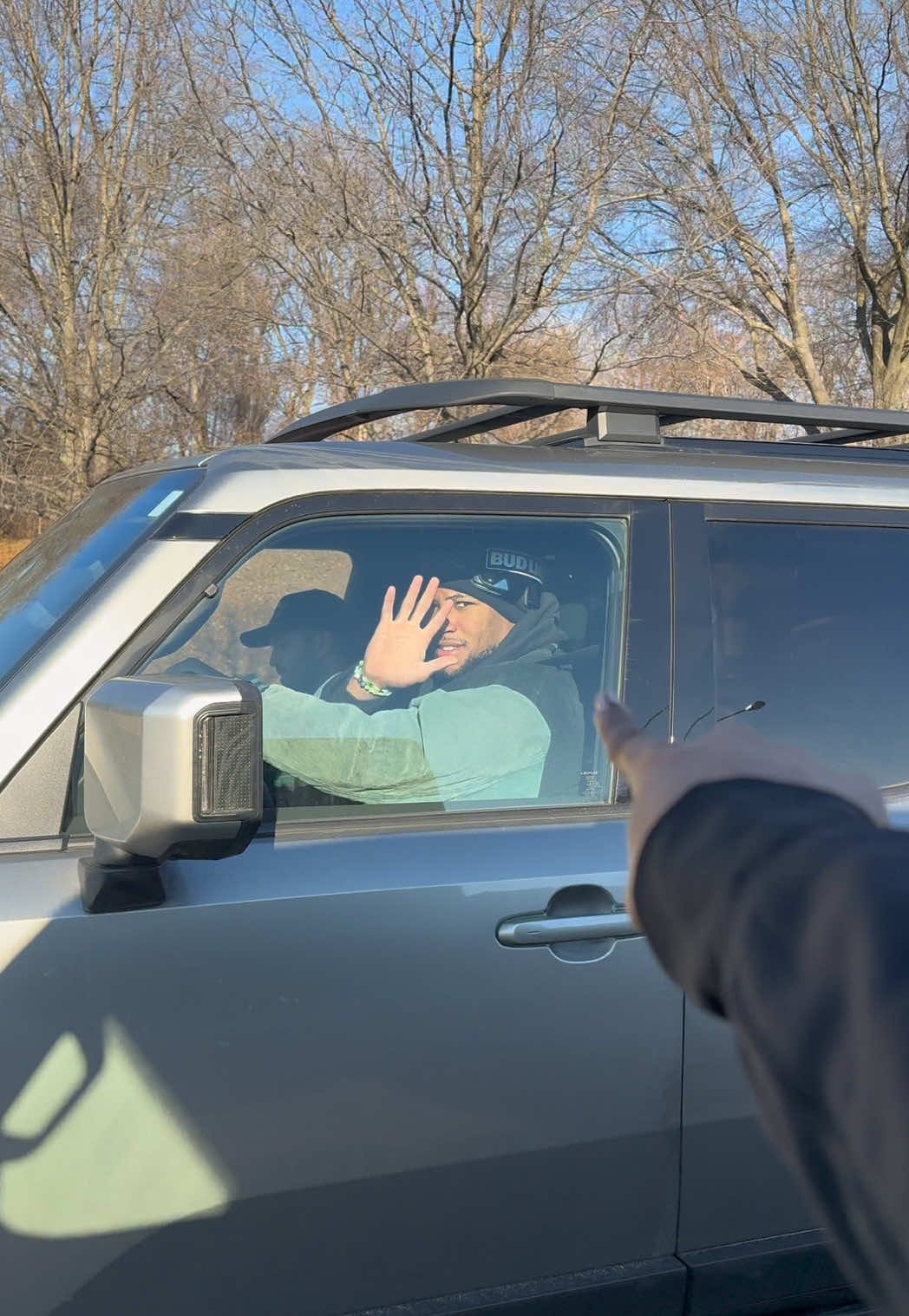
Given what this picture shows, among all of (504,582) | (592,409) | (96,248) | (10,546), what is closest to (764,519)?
(592,409)

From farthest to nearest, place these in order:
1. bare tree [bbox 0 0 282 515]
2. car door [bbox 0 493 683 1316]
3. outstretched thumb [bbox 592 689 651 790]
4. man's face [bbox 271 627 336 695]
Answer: bare tree [bbox 0 0 282 515] → man's face [bbox 271 627 336 695] → car door [bbox 0 493 683 1316] → outstretched thumb [bbox 592 689 651 790]

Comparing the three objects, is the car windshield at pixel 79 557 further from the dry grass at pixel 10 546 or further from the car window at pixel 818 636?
the dry grass at pixel 10 546

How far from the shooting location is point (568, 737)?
2400mm

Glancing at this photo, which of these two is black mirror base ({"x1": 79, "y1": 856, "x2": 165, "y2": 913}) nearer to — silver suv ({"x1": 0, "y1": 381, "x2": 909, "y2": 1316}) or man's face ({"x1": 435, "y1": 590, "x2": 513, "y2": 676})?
silver suv ({"x1": 0, "y1": 381, "x2": 909, "y2": 1316})

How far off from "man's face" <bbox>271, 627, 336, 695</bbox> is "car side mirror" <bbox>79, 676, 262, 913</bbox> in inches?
23.3

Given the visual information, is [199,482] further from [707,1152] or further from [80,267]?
[80,267]

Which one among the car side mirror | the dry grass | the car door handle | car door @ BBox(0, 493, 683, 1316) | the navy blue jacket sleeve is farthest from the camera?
the dry grass


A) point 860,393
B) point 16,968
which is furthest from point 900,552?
point 860,393

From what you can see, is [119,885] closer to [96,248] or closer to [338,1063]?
[338,1063]

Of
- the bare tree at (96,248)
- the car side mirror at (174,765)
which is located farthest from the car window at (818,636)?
the bare tree at (96,248)

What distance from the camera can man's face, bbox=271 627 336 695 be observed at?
2.36 m

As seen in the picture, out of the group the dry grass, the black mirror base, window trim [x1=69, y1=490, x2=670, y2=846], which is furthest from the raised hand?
the dry grass

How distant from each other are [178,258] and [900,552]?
8727 millimetres

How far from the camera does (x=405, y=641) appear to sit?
2.43 m
